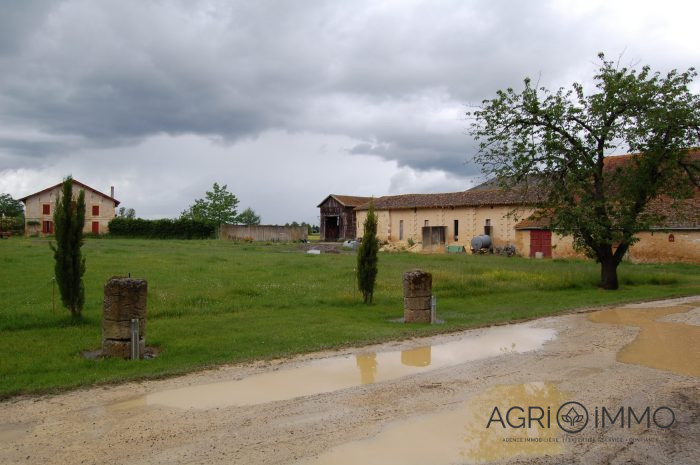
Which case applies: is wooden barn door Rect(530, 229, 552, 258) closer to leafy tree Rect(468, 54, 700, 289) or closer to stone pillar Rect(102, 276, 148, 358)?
leafy tree Rect(468, 54, 700, 289)

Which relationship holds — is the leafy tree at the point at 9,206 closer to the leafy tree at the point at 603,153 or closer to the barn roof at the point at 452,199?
the barn roof at the point at 452,199

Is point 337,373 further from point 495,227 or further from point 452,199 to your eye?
point 452,199

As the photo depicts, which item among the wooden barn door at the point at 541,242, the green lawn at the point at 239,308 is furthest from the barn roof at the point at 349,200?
the green lawn at the point at 239,308

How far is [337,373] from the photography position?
8.64 m

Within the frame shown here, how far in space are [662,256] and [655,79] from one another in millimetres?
15500

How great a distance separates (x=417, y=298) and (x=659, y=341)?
5055 mm

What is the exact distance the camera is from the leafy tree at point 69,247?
39.8 ft

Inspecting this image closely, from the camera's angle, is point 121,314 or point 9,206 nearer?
point 121,314

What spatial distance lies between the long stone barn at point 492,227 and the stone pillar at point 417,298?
20.4 m

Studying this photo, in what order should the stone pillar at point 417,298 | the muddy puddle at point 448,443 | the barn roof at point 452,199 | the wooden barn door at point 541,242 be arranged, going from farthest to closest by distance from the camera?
1. the barn roof at point 452,199
2. the wooden barn door at point 541,242
3. the stone pillar at point 417,298
4. the muddy puddle at point 448,443

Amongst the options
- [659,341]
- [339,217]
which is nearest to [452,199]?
[339,217]

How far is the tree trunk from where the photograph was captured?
21516 millimetres

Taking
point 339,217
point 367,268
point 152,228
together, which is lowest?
point 367,268

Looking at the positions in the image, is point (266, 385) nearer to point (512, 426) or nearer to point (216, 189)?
point (512, 426)
